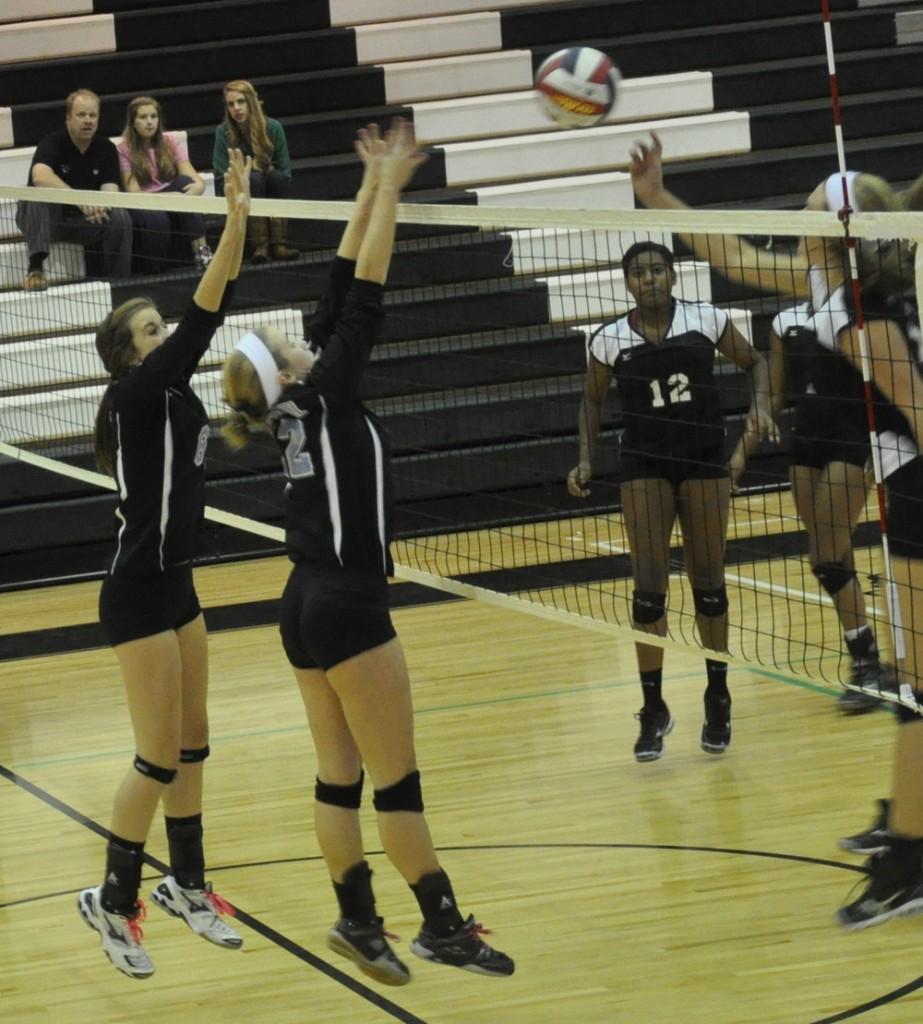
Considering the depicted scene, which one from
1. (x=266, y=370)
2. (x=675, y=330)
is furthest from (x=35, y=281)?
(x=266, y=370)

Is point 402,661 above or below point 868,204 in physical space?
below

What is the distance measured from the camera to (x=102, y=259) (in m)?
11.1

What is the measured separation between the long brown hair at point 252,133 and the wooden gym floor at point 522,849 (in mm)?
3995

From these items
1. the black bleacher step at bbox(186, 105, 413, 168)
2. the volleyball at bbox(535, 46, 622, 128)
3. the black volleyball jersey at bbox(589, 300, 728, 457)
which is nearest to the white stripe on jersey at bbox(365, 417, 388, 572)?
the black volleyball jersey at bbox(589, 300, 728, 457)

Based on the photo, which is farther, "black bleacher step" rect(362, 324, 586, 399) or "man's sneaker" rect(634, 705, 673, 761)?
"black bleacher step" rect(362, 324, 586, 399)

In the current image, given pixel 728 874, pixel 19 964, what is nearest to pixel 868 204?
pixel 728 874

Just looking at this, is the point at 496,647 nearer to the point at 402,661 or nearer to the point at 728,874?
the point at 728,874

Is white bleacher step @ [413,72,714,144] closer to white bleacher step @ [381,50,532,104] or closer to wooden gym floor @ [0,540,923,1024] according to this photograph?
white bleacher step @ [381,50,532,104]

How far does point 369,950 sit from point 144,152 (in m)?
7.78

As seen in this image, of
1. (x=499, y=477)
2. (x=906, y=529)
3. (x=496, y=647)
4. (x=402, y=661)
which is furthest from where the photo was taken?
(x=499, y=477)

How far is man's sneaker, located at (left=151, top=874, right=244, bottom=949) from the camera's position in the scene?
4.69 metres

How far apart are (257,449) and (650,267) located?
16.6 feet

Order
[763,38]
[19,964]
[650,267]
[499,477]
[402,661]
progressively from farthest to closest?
[763,38] → [499,477] → [650,267] → [19,964] → [402,661]

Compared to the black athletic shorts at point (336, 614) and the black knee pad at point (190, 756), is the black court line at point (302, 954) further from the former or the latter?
the black athletic shorts at point (336, 614)
